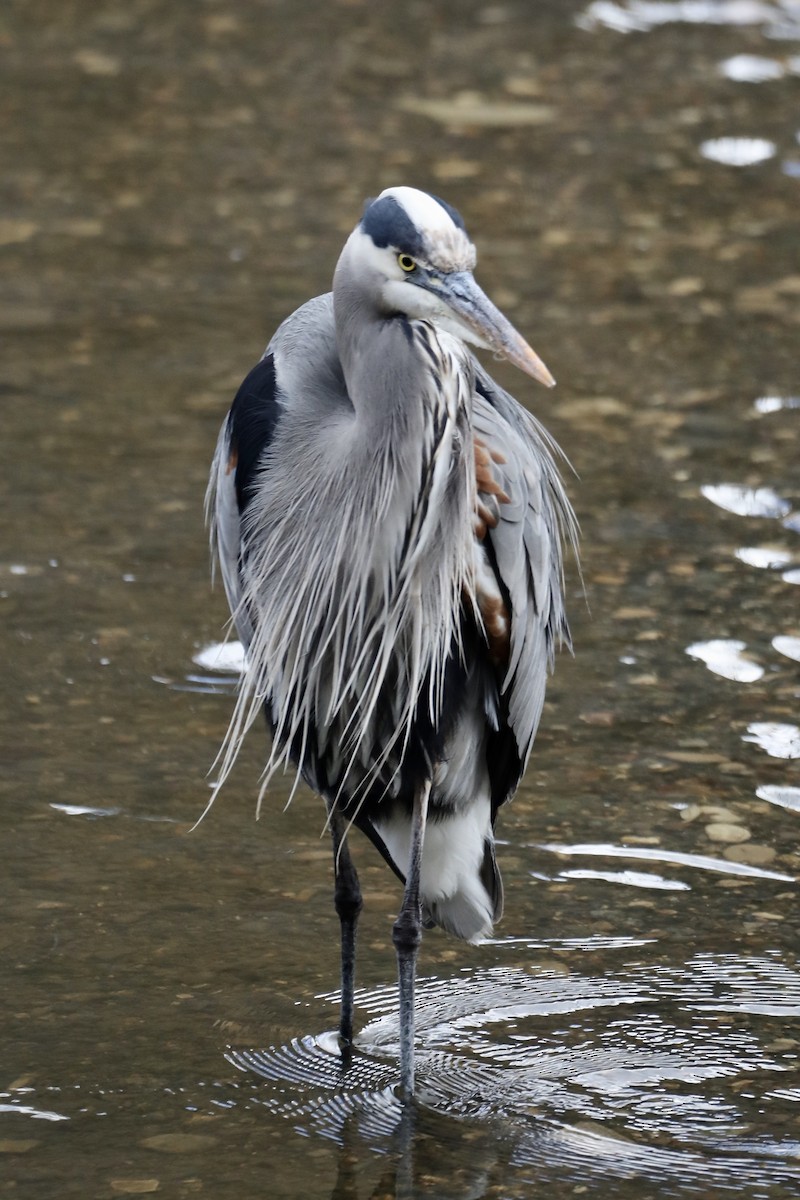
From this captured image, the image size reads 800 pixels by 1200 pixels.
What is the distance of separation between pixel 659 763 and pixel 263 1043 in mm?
1604

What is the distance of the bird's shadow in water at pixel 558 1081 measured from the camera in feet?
12.1

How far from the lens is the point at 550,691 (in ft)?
18.5

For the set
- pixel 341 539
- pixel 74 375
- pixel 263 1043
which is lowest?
pixel 263 1043

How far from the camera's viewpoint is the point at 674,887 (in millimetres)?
4703

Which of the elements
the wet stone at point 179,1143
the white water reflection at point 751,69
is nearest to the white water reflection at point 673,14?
the white water reflection at point 751,69

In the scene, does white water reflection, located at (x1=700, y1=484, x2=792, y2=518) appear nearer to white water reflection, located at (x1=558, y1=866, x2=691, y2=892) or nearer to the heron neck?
white water reflection, located at (x1=558, y1=866, x2=691, y2=892)

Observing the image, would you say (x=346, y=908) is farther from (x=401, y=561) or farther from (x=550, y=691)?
(x=550, y=691)

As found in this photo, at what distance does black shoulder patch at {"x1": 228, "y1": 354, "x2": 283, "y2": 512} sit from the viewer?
156 inches

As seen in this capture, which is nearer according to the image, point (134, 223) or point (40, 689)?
point (40, 689)

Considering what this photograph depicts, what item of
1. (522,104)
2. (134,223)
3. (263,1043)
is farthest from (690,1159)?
(522,104)

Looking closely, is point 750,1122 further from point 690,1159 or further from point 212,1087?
point 212,1087

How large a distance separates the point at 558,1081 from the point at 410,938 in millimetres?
427

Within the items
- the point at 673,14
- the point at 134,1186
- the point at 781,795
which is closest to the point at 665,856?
the point at 781,795

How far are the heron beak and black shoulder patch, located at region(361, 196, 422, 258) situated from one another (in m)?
0.08
